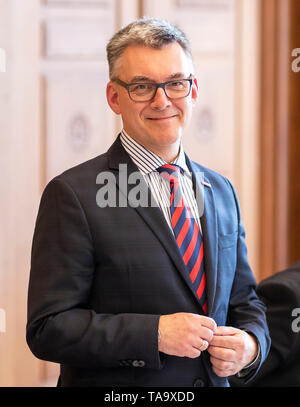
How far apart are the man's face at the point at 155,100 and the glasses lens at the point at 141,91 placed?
0.03 ft

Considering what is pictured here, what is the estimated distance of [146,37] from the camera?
1.32 metres

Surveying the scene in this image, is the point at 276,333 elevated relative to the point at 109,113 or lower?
lower

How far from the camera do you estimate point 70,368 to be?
139 cm

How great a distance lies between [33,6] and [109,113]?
0.63 meters

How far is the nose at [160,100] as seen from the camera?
4.31 ft

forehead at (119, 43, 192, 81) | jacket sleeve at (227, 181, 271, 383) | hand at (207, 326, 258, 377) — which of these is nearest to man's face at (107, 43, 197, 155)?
forehead at (119, 43, 192, 81)

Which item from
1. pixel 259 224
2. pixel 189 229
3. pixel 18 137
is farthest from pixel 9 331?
pixel 189 229

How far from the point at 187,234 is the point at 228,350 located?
0.26 m

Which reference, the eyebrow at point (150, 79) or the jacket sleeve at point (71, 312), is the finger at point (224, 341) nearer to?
the jacket sleeve at point (71, 312)

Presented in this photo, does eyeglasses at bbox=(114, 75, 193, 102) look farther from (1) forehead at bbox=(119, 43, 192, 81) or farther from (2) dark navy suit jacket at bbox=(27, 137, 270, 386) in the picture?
(2) dark navy suit jacket at bbox=(27, 137, 270, 386)

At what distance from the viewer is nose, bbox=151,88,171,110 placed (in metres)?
1.31

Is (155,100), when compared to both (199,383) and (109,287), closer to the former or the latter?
(109,287)

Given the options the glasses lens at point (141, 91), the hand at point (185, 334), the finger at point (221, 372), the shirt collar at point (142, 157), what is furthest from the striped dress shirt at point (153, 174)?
the finger at point (221, 372)
